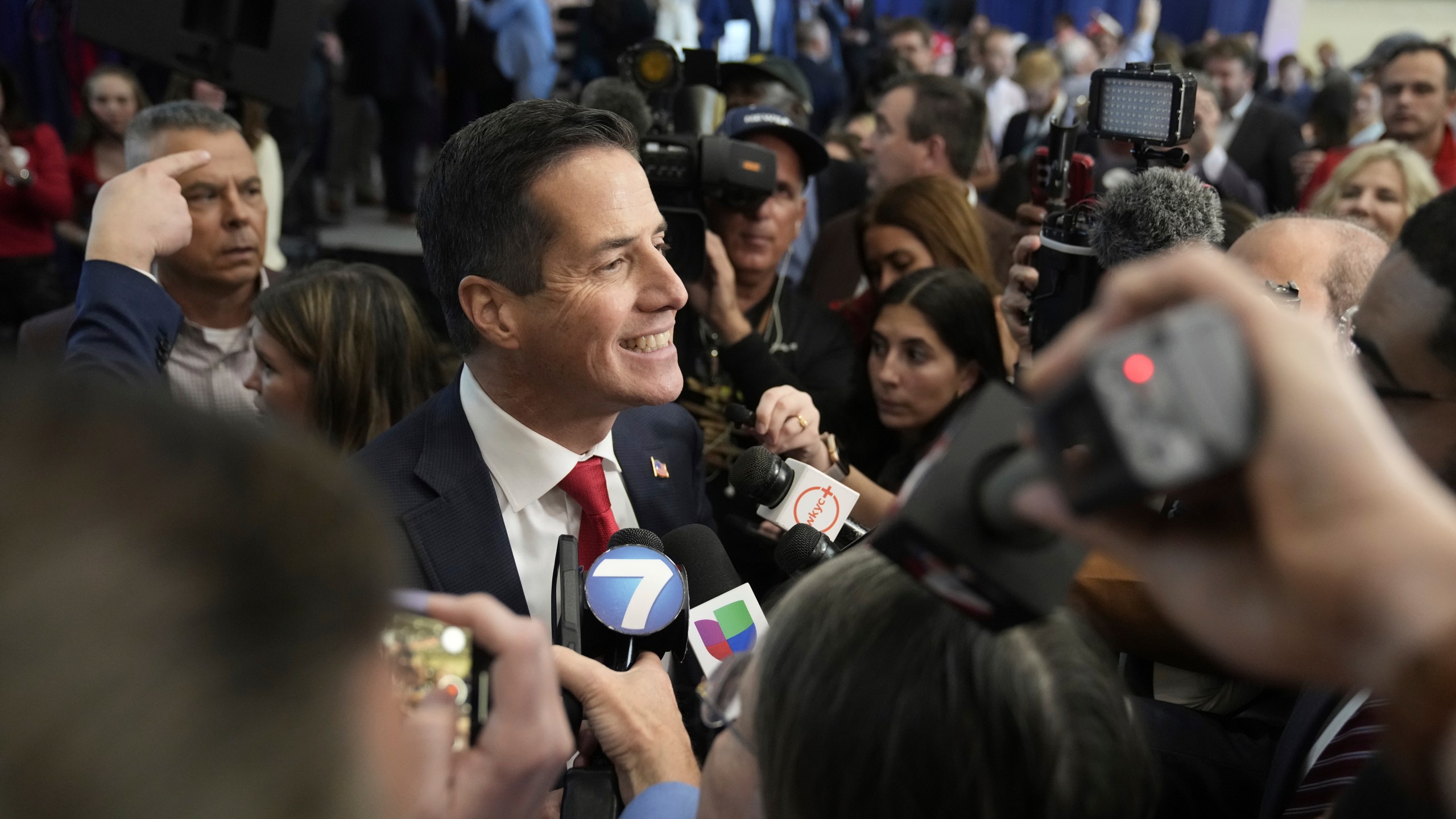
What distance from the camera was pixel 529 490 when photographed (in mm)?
1771

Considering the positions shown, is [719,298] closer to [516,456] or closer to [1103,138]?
[1103,138]

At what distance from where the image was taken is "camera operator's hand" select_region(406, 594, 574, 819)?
831mm

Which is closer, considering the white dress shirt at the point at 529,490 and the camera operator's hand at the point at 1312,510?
the camera operator's hand at the point at 1312,510

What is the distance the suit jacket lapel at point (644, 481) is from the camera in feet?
6.39

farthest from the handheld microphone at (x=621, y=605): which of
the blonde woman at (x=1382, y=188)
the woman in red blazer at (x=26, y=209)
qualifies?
the woman in red blazer at (x=26, y=209)

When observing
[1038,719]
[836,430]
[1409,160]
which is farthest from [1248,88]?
[1038,719]

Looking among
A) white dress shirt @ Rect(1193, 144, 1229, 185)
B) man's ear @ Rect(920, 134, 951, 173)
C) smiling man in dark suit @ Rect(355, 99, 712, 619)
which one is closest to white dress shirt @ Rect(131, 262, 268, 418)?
smiling man in dark suit @ Rect(355, 99, 712, 619)

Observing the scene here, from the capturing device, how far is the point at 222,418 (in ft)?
1.95

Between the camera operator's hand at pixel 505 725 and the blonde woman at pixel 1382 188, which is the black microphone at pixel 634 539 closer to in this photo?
the camera operator's hand at pixel 505 725

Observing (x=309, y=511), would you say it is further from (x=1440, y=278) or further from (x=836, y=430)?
(x=836, y=430)

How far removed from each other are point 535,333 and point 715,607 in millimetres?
584

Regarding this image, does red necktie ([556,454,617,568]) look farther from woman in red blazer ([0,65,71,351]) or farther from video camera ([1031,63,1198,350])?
woman in red blazer ([0,65,71,351])

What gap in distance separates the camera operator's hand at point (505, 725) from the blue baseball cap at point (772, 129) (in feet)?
9.21

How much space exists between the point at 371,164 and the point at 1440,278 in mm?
8480
